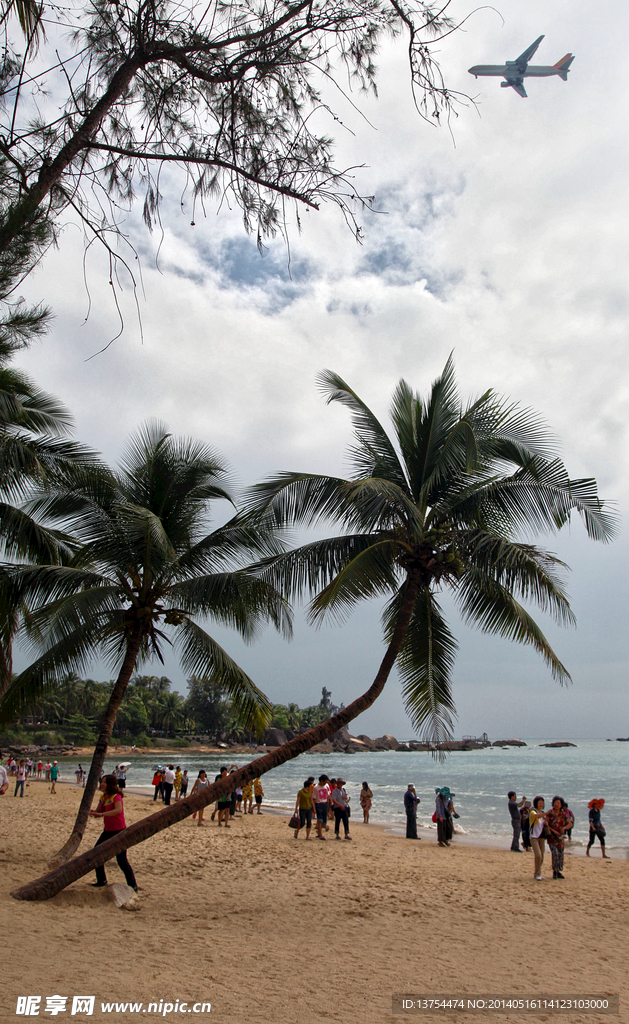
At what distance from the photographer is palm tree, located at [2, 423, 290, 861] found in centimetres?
906

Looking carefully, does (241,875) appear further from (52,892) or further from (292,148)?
(292,148)

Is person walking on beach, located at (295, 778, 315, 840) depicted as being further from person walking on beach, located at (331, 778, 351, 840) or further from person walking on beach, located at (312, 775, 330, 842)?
person walking on beach, located at (331, 778, 351, 840)

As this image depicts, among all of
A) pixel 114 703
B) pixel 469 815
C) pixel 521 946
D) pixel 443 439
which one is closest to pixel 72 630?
pixel 114 703

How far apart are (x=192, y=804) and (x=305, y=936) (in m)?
1.81

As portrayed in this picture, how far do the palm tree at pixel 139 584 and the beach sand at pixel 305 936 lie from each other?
2.20m

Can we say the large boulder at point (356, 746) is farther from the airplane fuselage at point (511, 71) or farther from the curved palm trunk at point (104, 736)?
the airplane fuselage at point (511, 71)

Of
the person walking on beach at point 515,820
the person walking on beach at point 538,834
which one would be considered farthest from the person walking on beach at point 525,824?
the person walking on beach at point 538,834

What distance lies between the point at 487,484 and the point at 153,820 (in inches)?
248

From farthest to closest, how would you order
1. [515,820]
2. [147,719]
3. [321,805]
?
[147,719] → [515,820] → [321,805]

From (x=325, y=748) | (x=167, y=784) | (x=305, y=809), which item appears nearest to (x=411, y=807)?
(x=305, y=809)

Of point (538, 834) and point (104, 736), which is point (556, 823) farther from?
point (104, 736)

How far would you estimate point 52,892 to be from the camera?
6930 millimetres

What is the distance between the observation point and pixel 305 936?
6.46 metres

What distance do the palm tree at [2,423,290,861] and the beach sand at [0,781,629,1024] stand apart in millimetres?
2203
